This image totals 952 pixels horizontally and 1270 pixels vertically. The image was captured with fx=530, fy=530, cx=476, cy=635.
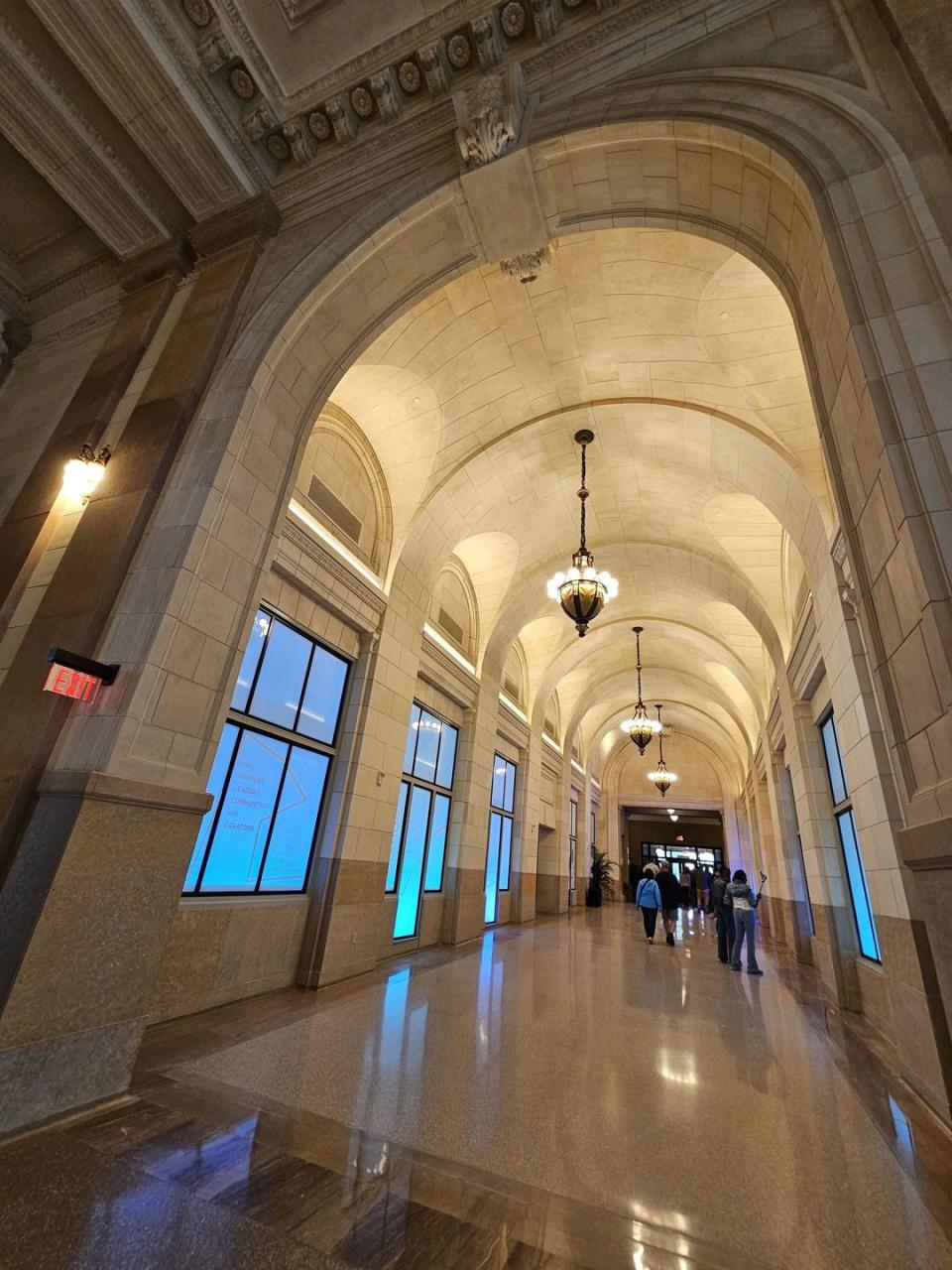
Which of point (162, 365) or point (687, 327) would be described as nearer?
point (162, 365)

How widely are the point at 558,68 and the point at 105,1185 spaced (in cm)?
698

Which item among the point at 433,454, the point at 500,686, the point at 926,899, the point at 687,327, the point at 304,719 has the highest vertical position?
the point at 687,327

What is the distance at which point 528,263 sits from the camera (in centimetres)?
490

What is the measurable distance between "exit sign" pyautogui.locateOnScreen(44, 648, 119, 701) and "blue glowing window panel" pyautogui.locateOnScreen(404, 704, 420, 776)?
4.58 m

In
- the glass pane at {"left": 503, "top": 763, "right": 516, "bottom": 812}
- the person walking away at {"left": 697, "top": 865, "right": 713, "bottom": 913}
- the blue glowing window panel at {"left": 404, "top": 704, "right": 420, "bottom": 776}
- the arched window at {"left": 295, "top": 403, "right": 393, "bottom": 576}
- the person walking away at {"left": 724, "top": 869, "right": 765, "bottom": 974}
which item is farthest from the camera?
the person walking away at {"left": 697, "top": 865, "right": 713, "bottom": 913}

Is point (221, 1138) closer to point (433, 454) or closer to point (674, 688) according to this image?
point (433, 454)

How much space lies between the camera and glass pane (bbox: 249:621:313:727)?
17.0 feet

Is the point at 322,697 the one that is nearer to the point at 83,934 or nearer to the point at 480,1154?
the point at 83,934

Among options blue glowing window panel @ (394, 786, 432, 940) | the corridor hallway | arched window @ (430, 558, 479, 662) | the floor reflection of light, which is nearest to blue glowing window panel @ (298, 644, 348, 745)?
blue glowing window panel @ (394, 786, 432, 940)

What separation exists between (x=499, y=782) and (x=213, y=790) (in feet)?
23.8

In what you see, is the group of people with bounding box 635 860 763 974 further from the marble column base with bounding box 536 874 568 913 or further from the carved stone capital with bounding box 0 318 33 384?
the carved stone capital with bounding box 0 318 33 384

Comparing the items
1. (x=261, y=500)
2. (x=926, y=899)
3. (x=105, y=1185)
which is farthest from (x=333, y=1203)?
(x=261, y=500)

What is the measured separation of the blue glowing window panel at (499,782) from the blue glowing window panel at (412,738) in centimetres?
324

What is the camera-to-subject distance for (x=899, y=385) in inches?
94.7
